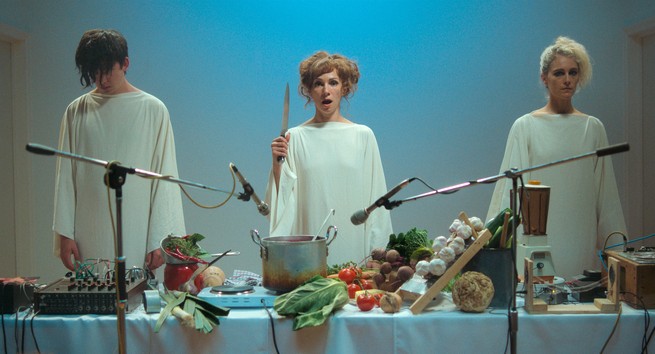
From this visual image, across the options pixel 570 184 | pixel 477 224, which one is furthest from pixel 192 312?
pixel 570 184

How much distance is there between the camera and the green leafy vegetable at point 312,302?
233 centimetres

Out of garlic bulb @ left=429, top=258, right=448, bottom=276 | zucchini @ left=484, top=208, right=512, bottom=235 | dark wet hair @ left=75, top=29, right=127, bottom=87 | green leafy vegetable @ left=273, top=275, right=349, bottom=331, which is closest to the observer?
green leafy vegetable @ left=273, top=275, right=349, bottom=331

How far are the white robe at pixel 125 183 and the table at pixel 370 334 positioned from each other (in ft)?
3.97

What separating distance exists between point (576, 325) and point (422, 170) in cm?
232

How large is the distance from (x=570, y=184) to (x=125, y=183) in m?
2.58

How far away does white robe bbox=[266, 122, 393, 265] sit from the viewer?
3.79 m

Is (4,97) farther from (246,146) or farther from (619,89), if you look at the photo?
(619,89)

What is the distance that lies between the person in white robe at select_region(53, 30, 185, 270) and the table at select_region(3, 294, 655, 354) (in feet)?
3.79

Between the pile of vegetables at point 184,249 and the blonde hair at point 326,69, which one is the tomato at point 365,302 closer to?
the pile of vegetables at point 184,249

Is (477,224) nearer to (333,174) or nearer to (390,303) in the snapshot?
(390,303)

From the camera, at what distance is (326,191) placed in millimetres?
3797

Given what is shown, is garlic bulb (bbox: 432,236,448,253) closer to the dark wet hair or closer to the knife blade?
the knife blade

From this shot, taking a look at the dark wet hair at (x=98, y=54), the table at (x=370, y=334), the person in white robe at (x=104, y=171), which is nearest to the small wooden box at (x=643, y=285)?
the table at (x=370, y=334)

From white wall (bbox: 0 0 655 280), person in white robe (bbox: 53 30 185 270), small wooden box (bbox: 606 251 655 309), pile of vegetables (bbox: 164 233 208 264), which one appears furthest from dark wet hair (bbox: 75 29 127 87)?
small wooden box (bbox: 606 251 655 309)
